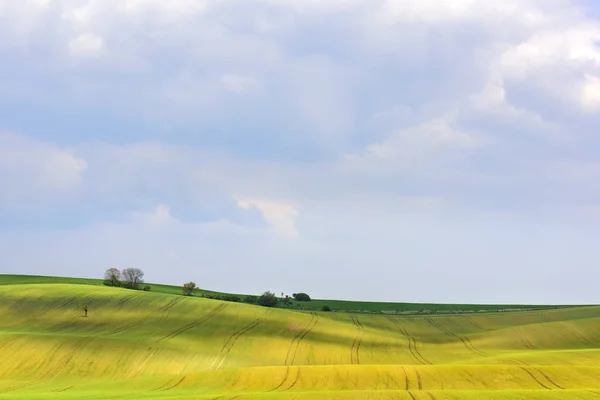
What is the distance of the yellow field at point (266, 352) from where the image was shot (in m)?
37.2

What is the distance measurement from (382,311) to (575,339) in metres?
43.2

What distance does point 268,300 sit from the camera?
355ft

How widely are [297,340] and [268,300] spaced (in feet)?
128

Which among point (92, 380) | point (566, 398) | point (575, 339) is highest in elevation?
point (575, 339)

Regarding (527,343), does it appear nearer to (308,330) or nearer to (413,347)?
(413,347)

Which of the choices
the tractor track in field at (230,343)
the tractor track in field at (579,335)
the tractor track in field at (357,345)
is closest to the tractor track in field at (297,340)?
the tractor track in field at (357,345)

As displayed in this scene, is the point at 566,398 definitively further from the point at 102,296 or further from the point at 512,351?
the point at 102,296

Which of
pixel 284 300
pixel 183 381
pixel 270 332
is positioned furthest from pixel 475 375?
pixel 284 300

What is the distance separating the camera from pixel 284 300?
388 feet

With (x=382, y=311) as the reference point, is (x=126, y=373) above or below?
below

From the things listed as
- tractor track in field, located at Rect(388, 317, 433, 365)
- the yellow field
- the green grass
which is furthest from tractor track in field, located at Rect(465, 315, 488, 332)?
the green grass

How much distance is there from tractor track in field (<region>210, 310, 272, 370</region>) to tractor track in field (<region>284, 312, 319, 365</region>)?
5.91 m

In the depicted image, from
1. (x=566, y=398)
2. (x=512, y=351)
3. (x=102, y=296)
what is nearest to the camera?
(x=566, y=398)

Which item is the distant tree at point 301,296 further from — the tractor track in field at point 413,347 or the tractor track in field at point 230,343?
the tractor track in field at point 230,343
